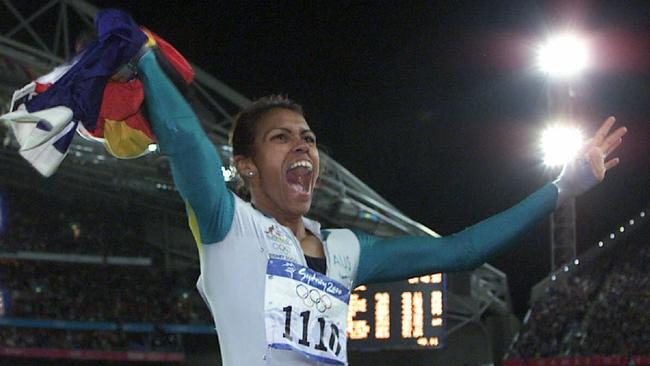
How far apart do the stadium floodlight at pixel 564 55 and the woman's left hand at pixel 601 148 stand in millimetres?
17574

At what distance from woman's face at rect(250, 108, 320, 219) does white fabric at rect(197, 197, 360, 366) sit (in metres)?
0.16

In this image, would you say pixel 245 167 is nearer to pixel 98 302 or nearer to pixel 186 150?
pixel 186 150

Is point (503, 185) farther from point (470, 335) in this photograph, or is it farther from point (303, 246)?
point (303, 246)

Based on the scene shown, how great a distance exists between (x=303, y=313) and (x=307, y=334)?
0.06 metres

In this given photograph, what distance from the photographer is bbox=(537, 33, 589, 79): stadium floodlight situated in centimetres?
2052

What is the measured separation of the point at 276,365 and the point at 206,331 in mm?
24405

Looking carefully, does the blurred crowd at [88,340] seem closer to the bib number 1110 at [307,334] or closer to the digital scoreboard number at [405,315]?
the digital scoreboard number at [405,315]

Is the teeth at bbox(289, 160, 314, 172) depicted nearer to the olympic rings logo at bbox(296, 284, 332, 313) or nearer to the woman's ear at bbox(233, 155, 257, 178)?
the woman's ear at bbox(233, 155, 257, 178)

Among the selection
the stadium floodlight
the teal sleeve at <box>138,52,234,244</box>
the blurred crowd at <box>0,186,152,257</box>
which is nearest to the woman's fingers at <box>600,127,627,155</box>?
the teal sleeve at <box>138,52,234,244</box>

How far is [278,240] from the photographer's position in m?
2.94

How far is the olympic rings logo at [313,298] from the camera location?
285 centimetres

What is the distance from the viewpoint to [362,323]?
53.2 feet

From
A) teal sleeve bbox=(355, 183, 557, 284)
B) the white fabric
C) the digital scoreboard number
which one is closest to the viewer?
the white fabric

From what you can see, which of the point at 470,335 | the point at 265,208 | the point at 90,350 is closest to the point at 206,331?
the point at 90,350
